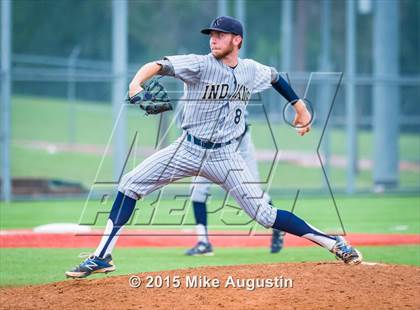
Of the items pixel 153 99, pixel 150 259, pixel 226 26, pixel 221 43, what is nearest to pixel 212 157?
pixel 153 99

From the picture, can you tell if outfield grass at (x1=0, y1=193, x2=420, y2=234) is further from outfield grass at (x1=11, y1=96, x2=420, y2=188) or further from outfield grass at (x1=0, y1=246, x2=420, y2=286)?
outfield grass at (x1=11, y1=96, x2=420, y2=188)

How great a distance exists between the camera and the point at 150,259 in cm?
980

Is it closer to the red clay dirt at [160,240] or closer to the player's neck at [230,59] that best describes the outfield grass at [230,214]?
the red clay dirt at [160,240]

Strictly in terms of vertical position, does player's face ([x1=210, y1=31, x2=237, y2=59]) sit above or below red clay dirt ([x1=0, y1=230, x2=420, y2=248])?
above

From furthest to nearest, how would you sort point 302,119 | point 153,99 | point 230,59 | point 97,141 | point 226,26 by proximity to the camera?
point 97,141 → point 302,119 → point 230,59 → point 226,26 → point 153,99

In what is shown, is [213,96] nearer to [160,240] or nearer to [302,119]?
[302,119]

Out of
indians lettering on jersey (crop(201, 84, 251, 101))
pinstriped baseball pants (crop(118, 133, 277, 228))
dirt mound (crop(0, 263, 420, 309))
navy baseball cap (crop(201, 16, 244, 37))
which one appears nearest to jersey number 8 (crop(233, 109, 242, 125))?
indians lettering on jersey (crop(201, 84, 251, 101))

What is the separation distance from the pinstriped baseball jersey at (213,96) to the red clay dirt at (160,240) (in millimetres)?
4243

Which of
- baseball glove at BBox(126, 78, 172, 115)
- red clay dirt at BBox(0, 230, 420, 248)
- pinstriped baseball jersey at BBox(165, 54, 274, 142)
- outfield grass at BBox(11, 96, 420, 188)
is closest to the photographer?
baseball glove at BBox(126, 78, 172, 115)

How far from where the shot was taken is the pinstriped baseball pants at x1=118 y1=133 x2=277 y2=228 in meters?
7.10

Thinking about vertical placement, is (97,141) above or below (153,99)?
below

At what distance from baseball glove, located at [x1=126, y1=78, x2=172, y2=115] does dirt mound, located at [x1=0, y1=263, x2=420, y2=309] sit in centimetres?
146

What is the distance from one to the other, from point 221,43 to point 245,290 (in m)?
2.04

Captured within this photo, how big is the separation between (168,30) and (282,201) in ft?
33.1
